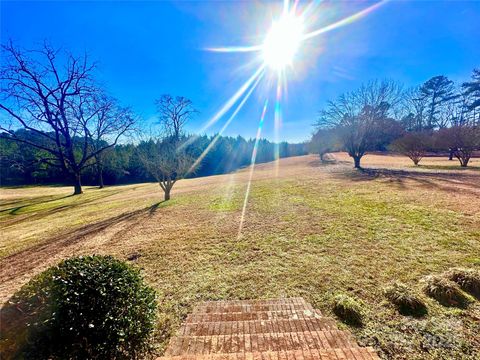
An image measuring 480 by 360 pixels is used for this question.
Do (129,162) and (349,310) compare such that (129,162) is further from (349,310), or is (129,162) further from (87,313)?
(349,310)

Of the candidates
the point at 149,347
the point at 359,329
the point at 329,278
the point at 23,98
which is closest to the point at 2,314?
the point at 149,347

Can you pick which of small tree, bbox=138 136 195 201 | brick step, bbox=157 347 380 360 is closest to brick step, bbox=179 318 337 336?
brick step, bbox=157 347 380 360

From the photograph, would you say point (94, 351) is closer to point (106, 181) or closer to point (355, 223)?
point (355, 223)

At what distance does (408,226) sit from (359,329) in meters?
5.10

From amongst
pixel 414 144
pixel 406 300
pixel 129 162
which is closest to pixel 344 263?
pixel 406 300

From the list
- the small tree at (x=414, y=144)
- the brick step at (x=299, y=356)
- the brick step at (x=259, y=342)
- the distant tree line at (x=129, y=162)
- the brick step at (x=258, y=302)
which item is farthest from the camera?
the distant tree line at (x=129, y=162)

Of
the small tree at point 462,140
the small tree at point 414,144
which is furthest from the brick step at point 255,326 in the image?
the small tree at point 414,144

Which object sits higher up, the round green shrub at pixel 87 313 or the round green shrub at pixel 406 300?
the round green shrub at pixel 87 313

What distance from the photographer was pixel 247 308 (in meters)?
3.42

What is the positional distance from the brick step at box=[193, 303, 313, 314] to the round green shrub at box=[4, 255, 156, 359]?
0.99 metres

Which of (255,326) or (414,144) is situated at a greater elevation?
(414,144)

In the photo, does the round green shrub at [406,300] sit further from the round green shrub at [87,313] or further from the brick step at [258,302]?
the round green shrub at [87,313]

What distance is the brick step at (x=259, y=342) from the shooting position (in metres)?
2.24

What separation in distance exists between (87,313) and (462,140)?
98.3 ft
